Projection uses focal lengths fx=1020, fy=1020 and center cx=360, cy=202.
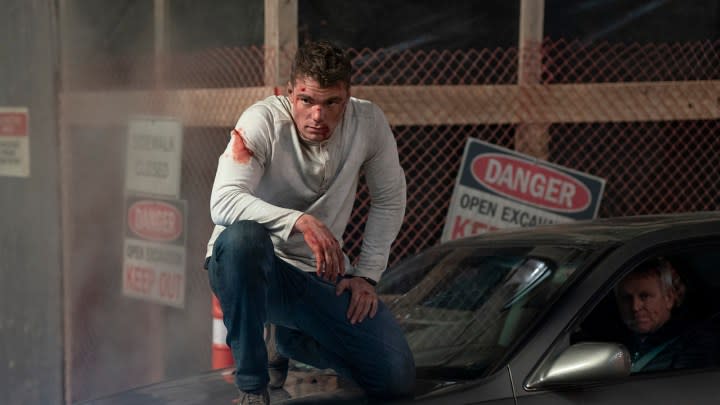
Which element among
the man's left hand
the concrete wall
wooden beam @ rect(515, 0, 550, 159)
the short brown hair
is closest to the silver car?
the man's left hand

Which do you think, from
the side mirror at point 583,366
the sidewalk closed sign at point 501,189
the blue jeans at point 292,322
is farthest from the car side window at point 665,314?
the sidewalk closed sign at point 501,189

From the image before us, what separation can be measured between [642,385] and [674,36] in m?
4.04

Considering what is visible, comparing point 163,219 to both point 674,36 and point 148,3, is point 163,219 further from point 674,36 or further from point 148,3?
point 674,36

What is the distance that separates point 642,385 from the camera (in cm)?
349

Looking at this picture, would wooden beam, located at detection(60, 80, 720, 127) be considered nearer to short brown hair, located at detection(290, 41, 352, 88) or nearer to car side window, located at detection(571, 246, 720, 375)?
short brown hair, located at detection(290, 41, 352, 88)


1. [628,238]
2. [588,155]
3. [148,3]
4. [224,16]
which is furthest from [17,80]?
[628,238]

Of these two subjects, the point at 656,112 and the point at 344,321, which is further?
the point at 656,112

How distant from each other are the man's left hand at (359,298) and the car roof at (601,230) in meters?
0.77

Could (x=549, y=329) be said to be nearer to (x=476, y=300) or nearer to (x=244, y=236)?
(x=476, y=300)

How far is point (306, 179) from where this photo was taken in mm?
3627

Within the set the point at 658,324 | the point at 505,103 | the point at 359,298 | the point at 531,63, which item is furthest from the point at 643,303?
the point at 531,63

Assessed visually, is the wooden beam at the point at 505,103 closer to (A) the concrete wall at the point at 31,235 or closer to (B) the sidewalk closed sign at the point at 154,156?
(B) the sidewalk closed sign at the point at 154,156

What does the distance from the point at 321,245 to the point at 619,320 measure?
122 centimetres

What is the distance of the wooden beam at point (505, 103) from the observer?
6160 mm
